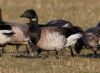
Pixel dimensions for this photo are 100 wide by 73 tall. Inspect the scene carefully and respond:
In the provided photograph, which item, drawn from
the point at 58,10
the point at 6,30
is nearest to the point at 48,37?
the point at 6,30

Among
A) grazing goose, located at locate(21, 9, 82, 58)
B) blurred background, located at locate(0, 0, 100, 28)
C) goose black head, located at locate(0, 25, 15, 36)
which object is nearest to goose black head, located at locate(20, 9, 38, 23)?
grazing goose, located at locate(21, 9, 82, 58)

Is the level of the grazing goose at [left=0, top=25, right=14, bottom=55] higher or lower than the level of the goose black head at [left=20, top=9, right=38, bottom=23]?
lower

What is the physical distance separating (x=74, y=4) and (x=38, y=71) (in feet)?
66.4

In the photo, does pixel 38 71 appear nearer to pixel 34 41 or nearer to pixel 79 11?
pixel 34 41

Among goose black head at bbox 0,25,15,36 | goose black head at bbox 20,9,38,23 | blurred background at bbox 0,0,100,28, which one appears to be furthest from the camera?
blurred background at bbox 0,0,100,28

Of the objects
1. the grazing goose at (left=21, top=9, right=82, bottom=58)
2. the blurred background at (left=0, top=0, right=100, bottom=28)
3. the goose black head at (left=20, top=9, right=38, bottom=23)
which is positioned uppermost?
the goose black head at (left=20, top=9, right=38, bottom=23)

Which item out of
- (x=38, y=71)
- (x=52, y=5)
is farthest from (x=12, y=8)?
(x=38, y=71)

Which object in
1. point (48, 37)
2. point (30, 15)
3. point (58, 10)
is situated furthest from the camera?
point (58, 10)

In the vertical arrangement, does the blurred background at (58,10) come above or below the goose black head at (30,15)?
below

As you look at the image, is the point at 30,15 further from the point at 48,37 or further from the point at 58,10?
the point at 58,10

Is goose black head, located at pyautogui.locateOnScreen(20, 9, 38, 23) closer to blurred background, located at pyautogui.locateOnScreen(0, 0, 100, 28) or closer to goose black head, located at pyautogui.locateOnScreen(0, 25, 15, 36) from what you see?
goose black head, located at pyautogui.locateOnScreen(0, 25, 15, 36)

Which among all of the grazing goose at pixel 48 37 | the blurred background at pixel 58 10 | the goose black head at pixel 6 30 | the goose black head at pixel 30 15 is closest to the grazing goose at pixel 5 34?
the goose black head at pixel 6 30

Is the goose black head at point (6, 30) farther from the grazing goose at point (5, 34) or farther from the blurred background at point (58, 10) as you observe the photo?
the blurred background at point (58, 10)

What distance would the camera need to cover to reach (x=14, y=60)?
13.9 meters
